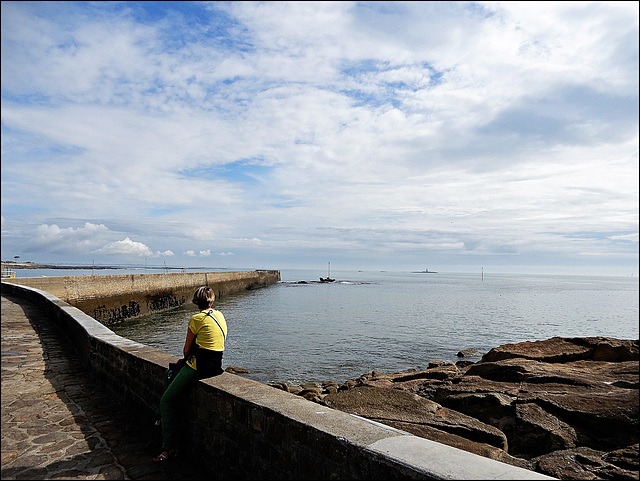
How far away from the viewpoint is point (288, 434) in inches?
111

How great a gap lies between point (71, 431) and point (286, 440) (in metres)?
2.42

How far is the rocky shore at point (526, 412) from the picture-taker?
17.9 feet

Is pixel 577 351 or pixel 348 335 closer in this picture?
pixel 577 351

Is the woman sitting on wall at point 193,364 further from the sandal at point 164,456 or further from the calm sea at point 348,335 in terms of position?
the calm sea at point 348,335

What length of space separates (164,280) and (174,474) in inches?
1254

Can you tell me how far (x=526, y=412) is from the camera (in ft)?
23.9

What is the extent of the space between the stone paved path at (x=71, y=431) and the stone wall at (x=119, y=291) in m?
17.4

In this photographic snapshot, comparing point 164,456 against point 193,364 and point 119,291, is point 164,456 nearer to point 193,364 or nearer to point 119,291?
point 193,364

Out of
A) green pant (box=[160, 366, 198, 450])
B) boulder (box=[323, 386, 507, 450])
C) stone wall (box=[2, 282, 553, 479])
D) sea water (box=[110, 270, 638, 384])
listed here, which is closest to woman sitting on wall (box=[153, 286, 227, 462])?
green pant (box=[160, 366, 198, 450])

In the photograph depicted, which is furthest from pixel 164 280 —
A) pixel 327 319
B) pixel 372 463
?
pixel 372 463

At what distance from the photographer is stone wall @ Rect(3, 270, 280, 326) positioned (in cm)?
2142

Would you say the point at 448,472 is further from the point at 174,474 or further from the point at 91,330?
the point at 91,330

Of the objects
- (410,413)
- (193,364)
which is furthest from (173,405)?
(410,413)

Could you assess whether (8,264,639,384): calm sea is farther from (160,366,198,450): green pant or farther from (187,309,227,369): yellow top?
(187,309,227,369): yellow top
